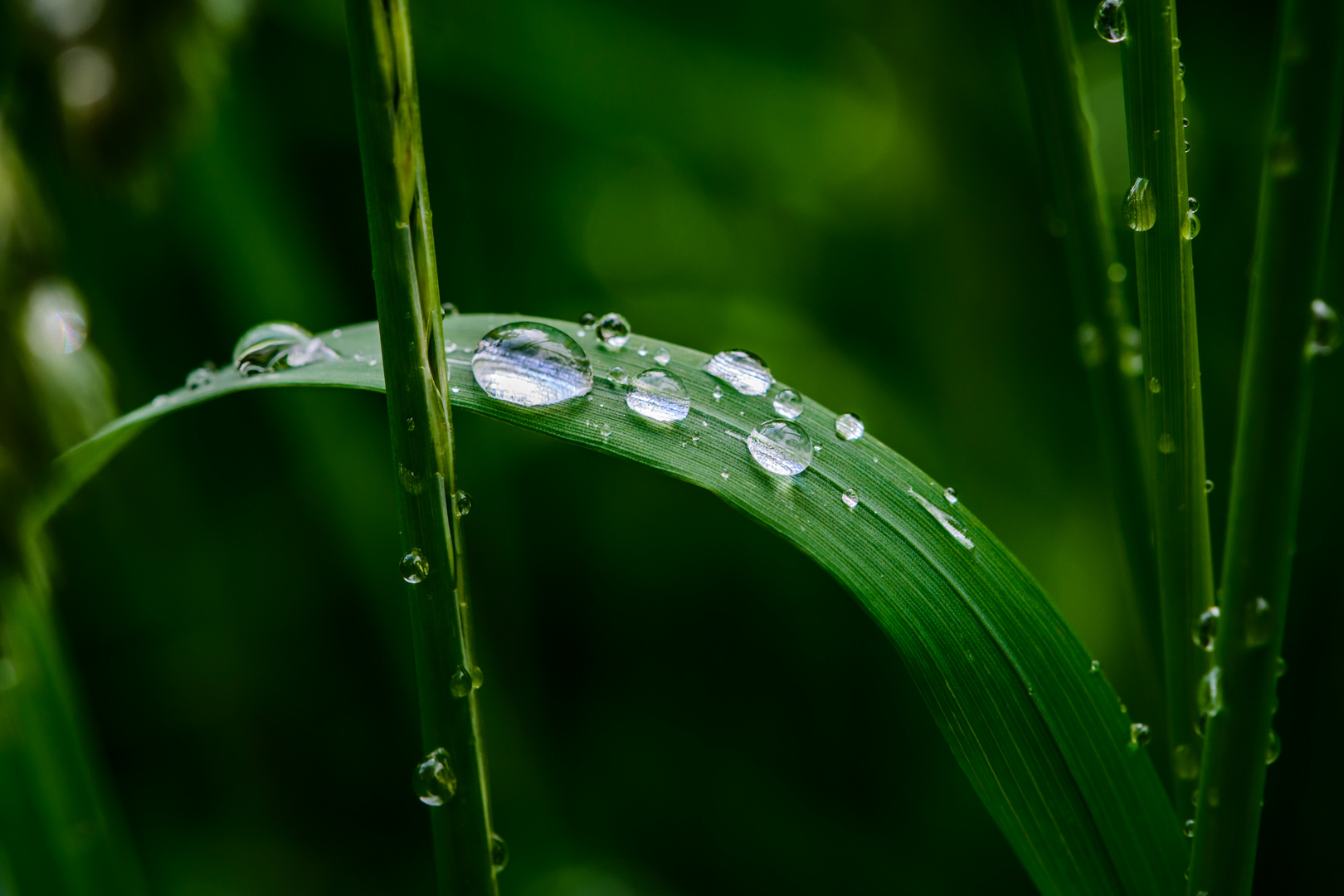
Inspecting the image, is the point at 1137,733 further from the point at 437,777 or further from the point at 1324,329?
the point at 437,777

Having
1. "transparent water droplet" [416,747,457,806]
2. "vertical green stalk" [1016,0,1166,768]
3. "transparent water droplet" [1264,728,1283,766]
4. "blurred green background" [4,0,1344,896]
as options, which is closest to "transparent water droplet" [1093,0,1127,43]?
"vertical green stalk" [1016,0,1166,768]

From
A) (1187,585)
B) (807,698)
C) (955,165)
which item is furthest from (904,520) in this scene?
(955,165)

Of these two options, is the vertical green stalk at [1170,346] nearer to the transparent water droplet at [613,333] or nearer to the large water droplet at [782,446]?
the large water droplet at [782,446]

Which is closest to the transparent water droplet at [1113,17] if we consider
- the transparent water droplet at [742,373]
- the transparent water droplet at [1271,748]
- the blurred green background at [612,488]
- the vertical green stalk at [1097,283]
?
the vertical green stalk at [1097,283]

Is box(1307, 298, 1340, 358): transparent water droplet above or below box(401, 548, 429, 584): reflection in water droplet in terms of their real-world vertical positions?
above

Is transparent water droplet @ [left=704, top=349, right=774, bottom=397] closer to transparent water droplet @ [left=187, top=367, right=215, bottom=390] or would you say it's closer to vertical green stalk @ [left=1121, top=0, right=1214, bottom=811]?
vertical green stalk @ [left=1121, top=0, right=1214, bottom=811]

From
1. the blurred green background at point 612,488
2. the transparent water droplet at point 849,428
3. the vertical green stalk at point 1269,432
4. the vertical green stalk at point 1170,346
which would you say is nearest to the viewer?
the vertical green stalk at point 1269,432
